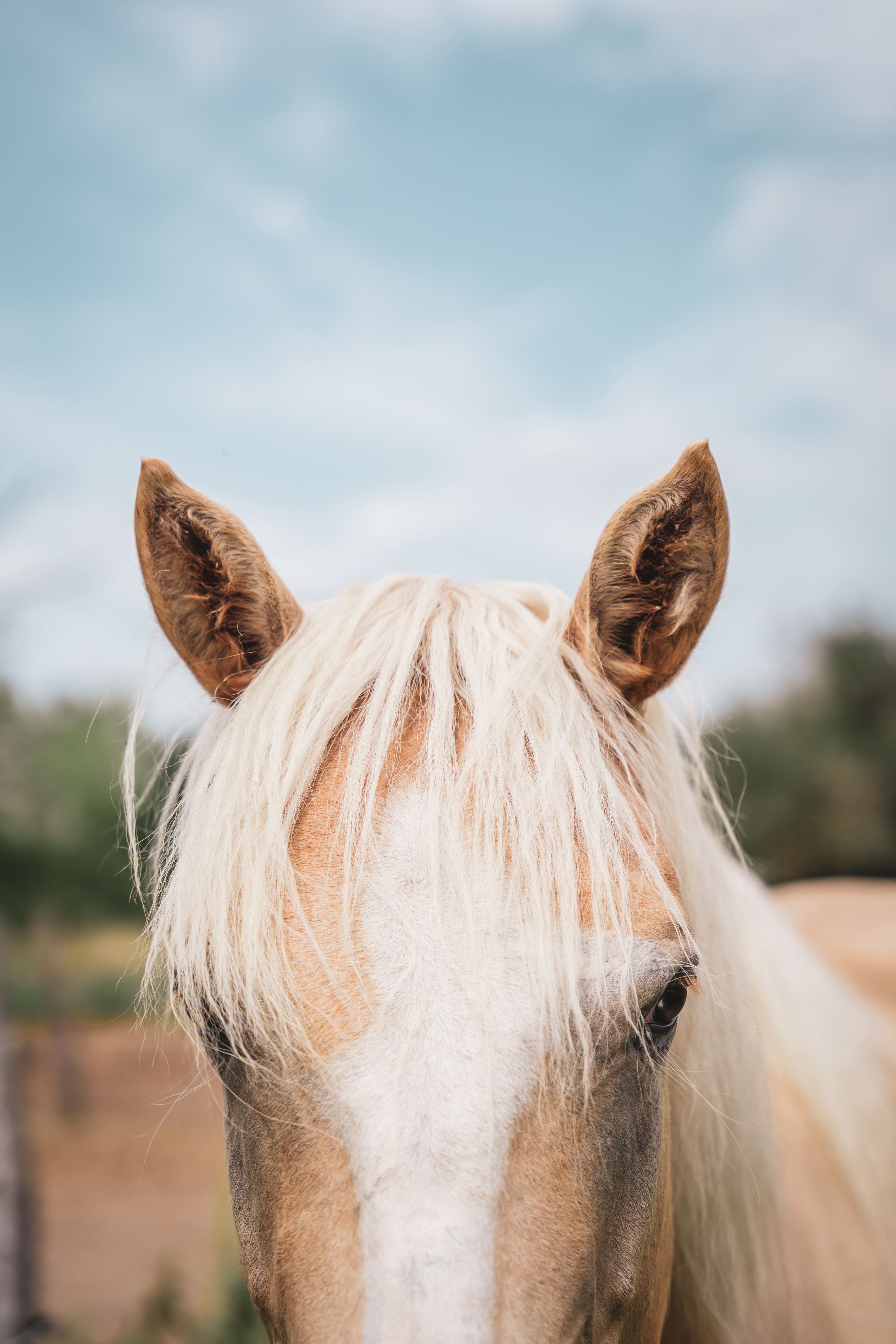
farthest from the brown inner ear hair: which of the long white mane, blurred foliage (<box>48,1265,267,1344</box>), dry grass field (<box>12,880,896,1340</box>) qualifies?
blurred foliage (<box>48,1265,267,1344</box>)

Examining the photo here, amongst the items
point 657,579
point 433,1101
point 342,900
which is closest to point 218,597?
point 342,900

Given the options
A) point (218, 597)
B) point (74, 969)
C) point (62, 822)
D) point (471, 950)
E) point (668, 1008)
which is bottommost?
Result: point (74, 969)

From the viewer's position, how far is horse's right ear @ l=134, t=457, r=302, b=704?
4.55 feet

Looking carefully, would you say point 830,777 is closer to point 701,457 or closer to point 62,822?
point 62,822

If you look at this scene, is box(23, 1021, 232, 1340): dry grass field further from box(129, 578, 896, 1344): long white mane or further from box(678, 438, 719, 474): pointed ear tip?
box(678, 438, 719, 474): pointed ear tip

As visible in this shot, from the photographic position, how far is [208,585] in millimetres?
1476

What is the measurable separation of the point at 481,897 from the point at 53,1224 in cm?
1090

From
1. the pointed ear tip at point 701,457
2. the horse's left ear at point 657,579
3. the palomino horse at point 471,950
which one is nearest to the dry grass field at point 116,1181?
the palomino horse at point 471,950

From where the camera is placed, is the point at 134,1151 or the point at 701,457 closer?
the point at 701,457

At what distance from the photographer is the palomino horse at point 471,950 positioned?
3.28 feet

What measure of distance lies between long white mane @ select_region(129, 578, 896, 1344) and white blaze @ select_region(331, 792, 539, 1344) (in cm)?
3

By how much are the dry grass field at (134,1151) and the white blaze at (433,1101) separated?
0.41 metres

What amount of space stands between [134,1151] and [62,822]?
531 centimetres

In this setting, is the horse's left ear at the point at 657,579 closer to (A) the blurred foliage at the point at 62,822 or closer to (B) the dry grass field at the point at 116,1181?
(B) the dry grass field at the point at 116,1181
